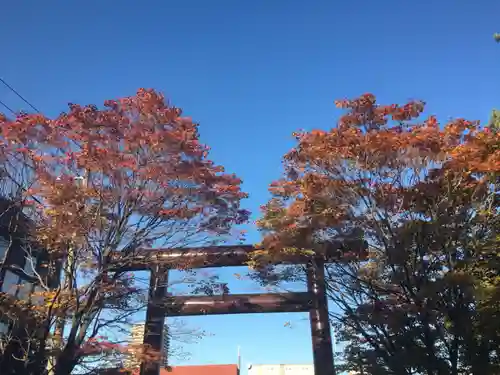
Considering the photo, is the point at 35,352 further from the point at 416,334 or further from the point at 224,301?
the point at 416,334

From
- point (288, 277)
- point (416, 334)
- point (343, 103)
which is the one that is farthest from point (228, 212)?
point (416, 334)

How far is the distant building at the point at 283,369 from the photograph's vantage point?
4381 cm

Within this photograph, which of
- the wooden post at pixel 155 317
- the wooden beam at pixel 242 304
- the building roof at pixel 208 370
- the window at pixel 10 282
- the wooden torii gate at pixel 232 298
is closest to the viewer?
the wooden torii gate at pixel 232 298

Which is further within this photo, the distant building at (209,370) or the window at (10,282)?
the distant building at (209,370)

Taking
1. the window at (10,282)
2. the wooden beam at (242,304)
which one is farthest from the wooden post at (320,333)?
the window at (10,282)

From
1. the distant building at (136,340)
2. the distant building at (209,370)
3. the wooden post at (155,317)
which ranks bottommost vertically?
the distant building at (136,340)

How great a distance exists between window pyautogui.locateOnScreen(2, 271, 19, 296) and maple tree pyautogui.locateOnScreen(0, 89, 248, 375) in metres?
2.61

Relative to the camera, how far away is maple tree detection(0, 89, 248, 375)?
395 inches

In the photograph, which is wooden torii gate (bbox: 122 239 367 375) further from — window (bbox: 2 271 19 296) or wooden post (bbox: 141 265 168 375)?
window (bbox: 2 271 19 296)

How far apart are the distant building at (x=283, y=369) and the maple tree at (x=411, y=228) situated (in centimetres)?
3502

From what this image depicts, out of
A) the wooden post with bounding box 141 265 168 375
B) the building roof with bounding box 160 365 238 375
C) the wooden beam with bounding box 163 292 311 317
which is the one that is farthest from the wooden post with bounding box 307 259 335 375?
the building roof with bounding box 160 365 238 375

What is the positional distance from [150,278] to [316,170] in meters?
5.33

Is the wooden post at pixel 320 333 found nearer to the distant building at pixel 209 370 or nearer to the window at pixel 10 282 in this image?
the window at pixel 10 282

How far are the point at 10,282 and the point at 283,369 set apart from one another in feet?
120
